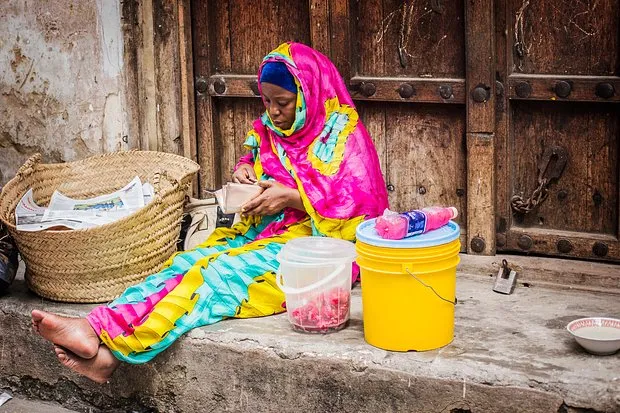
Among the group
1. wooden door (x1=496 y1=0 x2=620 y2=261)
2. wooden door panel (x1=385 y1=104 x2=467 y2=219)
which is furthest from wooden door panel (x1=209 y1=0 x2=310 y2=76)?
wooden door (x1=496 y1=0 x2=620 y2=261)

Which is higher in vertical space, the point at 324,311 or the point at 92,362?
the point at 324,311

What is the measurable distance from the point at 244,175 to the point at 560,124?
4.42 ft

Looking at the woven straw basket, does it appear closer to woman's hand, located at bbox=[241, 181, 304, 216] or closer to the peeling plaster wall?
woman's hand, located at bbox=[241, 181, 304, 216]

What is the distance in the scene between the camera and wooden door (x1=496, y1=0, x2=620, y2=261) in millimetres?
4062

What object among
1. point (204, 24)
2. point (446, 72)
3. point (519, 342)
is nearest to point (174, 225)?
point (204, 24)

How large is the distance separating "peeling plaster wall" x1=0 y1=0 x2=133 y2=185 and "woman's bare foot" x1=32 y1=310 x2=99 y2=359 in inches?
58.3

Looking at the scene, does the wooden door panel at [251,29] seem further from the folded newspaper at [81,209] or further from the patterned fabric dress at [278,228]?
the folded newspaper at [81,209]

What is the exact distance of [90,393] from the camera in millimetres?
4363

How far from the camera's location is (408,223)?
141 inches

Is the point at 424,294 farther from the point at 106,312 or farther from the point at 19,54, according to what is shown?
the point at 19,54

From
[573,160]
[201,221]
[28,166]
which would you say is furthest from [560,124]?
[28,166]

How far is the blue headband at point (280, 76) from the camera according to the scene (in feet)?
13.5

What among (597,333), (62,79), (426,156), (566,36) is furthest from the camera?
(62,79)

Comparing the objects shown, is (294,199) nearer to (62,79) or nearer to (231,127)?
(231,127)
